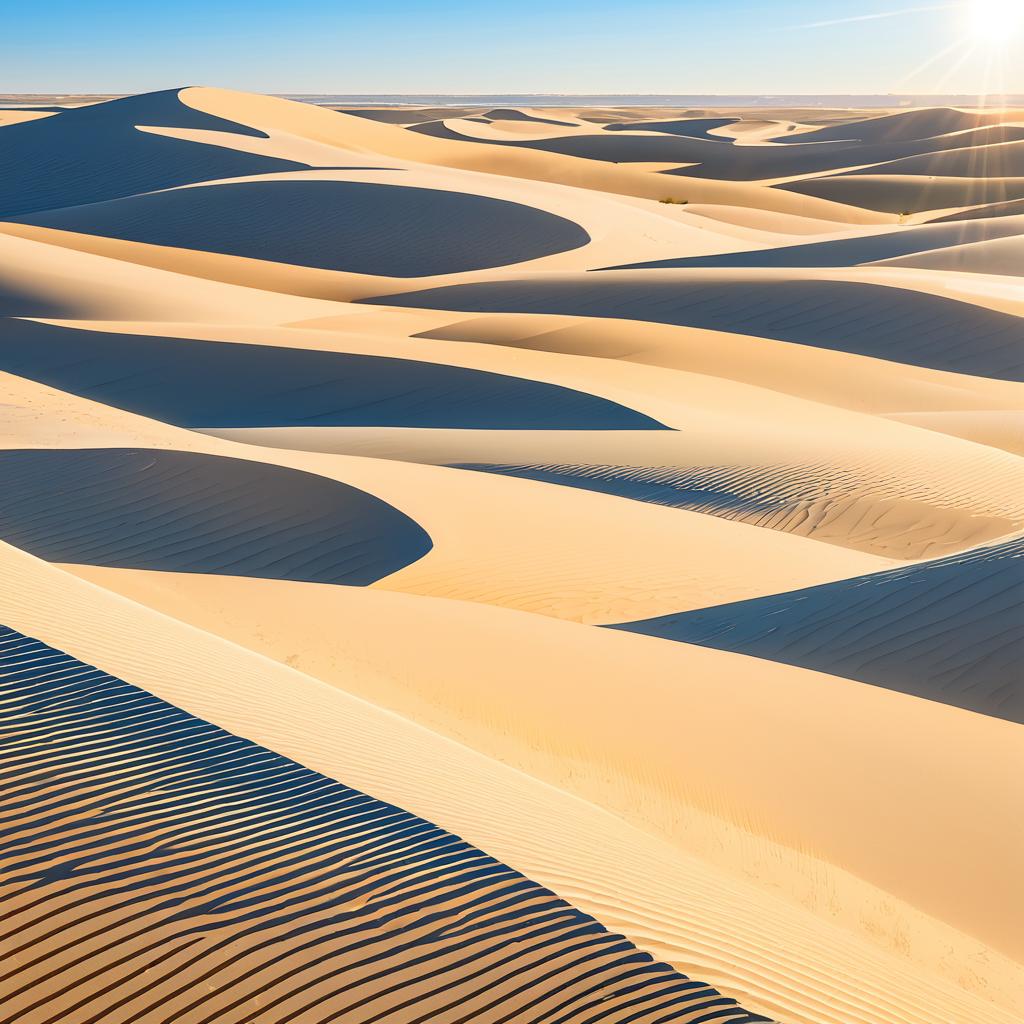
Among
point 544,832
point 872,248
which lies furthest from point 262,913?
point 872,248

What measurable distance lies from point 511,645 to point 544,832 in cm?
352

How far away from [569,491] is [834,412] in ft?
20.5

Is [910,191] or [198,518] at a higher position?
[910,191]

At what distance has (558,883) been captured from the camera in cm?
369

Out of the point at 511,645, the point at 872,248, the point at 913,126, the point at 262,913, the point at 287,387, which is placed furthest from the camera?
the point at 913,126

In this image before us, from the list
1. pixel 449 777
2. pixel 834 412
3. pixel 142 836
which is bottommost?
pixel 834 412

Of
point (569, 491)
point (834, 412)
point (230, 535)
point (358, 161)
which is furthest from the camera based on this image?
point (358, 161)

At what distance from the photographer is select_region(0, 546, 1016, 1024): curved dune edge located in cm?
363

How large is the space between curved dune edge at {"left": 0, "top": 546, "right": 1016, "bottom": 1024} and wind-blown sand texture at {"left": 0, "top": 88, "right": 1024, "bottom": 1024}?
3cm

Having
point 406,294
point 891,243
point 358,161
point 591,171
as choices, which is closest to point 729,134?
point 591,171

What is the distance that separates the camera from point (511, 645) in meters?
7.88

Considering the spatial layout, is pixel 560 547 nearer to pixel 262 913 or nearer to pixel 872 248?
pixel 262 913

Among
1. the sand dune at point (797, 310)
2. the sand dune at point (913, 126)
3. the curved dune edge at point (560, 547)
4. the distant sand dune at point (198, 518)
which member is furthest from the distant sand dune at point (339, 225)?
the sand dune at point (913, 126)

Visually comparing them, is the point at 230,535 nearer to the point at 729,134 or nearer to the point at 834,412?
the point at 834,412
